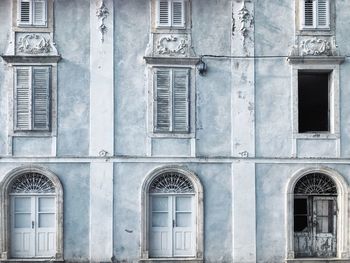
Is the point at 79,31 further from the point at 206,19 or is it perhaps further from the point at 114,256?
the point at 114,256

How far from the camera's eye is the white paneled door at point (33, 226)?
1758 cm

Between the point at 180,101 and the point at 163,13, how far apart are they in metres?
2.45

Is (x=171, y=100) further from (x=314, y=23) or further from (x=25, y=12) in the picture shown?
(x=25, y=12)

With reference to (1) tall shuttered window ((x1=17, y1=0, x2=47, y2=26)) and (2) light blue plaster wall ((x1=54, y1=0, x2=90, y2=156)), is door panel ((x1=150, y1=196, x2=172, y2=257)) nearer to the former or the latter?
(2) light blue plaster wall ((x1=54, y1=0, x2=90, y2=156))

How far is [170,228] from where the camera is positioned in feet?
58.4

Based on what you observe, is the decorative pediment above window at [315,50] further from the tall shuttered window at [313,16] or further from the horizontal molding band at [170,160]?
the horizontal molding band at [170,160]

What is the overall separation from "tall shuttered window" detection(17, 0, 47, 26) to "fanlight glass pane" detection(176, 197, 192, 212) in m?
6.00

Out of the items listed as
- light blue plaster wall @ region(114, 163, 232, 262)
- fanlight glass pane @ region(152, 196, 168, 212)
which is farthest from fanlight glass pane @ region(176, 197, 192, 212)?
light blue plaster wall @ region(114, 163, 232, 262)

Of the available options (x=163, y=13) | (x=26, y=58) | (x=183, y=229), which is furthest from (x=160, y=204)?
(x=26, y=58)

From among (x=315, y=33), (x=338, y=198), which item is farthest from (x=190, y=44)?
(x=338, y=198)

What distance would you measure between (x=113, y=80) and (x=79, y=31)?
5.33 feet

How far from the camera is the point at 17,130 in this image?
1759 cm

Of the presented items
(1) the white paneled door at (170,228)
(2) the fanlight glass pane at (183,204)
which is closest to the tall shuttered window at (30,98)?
(1) the white paneled door at (170,228)

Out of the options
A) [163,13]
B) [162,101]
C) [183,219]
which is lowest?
[183,219]
